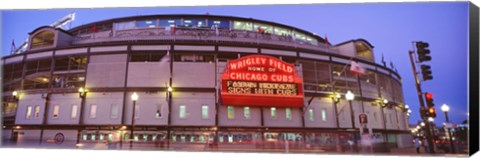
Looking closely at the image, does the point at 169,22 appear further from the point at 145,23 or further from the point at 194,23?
the point at 194,23

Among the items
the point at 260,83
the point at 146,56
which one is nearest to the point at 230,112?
the point at 260,83

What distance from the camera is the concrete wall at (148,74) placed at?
31859 mm

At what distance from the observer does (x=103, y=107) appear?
31703 millimetres

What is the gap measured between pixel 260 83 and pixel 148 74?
12.1 metres

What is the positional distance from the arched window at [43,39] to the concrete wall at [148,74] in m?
13.5

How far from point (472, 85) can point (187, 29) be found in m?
28.9

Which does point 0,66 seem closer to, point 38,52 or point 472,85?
point 38,52

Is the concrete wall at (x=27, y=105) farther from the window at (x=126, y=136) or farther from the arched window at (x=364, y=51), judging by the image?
the arched window at (x=364, y=51)

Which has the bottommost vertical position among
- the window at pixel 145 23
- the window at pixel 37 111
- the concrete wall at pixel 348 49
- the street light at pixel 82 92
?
the window at pixel 37 111

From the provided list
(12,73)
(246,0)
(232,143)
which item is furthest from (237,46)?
(12,73)

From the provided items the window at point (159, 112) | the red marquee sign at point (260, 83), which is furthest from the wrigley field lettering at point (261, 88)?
the window at point (159, 112)

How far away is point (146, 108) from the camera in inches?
1240

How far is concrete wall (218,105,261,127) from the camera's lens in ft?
104

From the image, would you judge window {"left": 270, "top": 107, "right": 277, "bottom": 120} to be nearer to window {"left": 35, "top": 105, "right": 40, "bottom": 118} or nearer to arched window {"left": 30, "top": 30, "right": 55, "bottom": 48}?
window {"left": 35, "top": 105, "right": 40, "bottom": 118}
